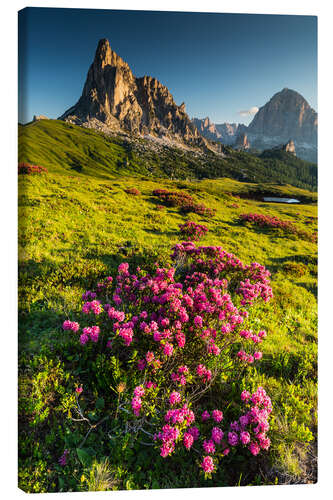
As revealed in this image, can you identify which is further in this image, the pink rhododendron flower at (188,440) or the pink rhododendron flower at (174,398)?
the pink rhododendron flower at (174,398)

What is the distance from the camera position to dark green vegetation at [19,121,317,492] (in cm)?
286

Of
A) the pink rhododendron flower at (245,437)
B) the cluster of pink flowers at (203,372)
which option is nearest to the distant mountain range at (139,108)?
the cluster of pink flowers at (203,372)

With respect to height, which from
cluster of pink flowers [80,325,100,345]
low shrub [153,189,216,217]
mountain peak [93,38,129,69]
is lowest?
cluster of pink flowers [80,325,100,345]

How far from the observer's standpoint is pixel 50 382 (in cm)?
314

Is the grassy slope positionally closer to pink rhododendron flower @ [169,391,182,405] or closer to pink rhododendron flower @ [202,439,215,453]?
pink rhododendron flower @ [202,439,215,453]

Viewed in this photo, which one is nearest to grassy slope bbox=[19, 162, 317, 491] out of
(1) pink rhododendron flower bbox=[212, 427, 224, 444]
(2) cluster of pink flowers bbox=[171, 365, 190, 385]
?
(1) pink rhododendron flower bbox=[212, 427, 224, 444]

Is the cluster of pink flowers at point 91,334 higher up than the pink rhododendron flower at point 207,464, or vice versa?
the cluster of pink flowers at point 91,334

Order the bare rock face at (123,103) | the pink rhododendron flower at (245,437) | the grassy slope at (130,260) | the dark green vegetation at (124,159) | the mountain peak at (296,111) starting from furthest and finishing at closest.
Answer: the mountain peak at (296,111), the bare rock face at (123,103), the dark green vegetation at (124,159), the grassy slope at (130,260), the pink rhododendron flower at (245,437)

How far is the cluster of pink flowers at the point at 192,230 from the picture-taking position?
5023 millimetres

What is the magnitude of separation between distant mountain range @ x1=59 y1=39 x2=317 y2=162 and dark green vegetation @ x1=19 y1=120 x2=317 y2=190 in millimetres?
290

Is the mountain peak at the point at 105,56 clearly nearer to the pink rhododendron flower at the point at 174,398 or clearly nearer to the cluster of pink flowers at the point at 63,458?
the pink rhododendron flower at the point at 174,398

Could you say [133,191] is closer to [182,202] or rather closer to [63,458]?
[182,202]

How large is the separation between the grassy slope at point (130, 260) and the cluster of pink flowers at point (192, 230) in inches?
5.2

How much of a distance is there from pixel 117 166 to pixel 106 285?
9.48 ft
